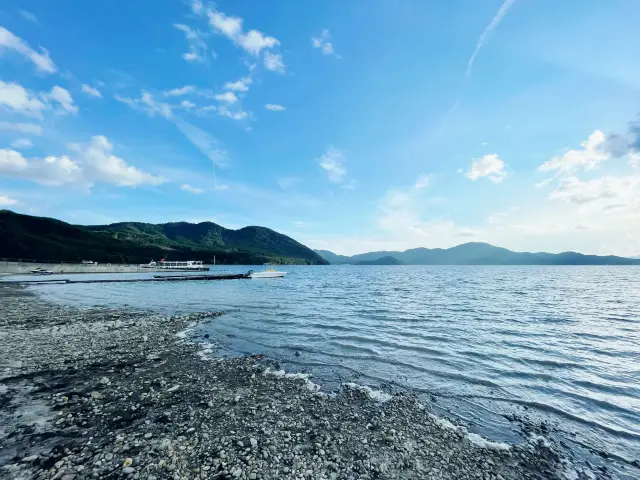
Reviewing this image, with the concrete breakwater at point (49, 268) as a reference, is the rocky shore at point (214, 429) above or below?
below

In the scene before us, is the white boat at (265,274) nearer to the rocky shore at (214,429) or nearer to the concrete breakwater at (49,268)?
the concrete breakwater at (49,268)

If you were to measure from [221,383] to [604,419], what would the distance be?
14934 millimetres

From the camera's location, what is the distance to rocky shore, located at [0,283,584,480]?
22.4ft

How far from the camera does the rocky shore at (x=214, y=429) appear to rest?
682 centimetres

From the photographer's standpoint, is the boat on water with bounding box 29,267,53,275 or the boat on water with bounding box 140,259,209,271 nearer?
the boat on water with bounding box 29,267,53,275

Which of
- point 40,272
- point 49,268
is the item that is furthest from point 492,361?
point 49,268

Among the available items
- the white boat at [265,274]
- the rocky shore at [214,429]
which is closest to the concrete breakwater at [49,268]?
the white boat at [265,274]

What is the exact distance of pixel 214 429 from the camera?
27.3 feet

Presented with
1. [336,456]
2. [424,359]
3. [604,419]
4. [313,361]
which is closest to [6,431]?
[336,456]

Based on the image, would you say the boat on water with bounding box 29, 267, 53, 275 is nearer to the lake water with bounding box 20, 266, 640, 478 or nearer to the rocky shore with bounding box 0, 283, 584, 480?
the lake water with bounding box 20, 266, 640, 478

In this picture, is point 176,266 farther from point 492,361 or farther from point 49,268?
point 492,361

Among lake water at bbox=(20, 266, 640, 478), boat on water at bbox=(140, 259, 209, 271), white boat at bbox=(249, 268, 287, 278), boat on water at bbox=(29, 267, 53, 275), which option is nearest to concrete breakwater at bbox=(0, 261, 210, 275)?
boat on water at bbox=(29, 267, 53, 275)

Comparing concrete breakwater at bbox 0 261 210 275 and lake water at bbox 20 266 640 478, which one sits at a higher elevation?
concrete breakwater at bbox 0 261 210 275

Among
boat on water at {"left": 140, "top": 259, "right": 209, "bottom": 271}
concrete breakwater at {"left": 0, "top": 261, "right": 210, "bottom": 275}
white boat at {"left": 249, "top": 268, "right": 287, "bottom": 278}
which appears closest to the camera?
concrete breakwater at {"left": 0, "top": 261, "right": 210, "bottom": 275}
